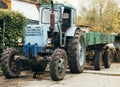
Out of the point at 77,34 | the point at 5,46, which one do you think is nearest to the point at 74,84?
the point at 77,34

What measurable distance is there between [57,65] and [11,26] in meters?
4.09

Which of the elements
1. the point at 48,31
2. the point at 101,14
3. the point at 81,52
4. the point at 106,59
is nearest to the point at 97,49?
the point at 106,59

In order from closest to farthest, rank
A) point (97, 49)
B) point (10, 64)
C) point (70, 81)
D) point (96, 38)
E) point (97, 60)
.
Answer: point (70, 81) < point (10, 64) < point (96, 38) < point (97, 60) < point (97, 49)

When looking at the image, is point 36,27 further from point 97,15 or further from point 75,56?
point 97,15

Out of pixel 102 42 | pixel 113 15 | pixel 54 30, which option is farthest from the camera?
pixel 113 15

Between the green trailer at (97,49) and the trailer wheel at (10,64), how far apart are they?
3.90 m

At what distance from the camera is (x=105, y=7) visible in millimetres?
37469

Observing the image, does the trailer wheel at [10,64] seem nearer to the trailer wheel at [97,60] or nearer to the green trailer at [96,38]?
the green trailer at [96,38]

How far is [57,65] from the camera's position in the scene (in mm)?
14273

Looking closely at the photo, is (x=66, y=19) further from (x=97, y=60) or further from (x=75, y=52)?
(x=97, y=60)

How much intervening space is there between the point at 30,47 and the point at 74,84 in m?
2.41

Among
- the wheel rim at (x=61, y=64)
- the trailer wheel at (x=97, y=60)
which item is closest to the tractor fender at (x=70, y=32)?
the wheel rim at (x=61, y=64)

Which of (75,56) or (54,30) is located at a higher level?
(54,30)

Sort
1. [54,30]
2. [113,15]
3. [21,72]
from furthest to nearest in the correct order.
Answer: [113,15] < [21,72] < [54,30]
